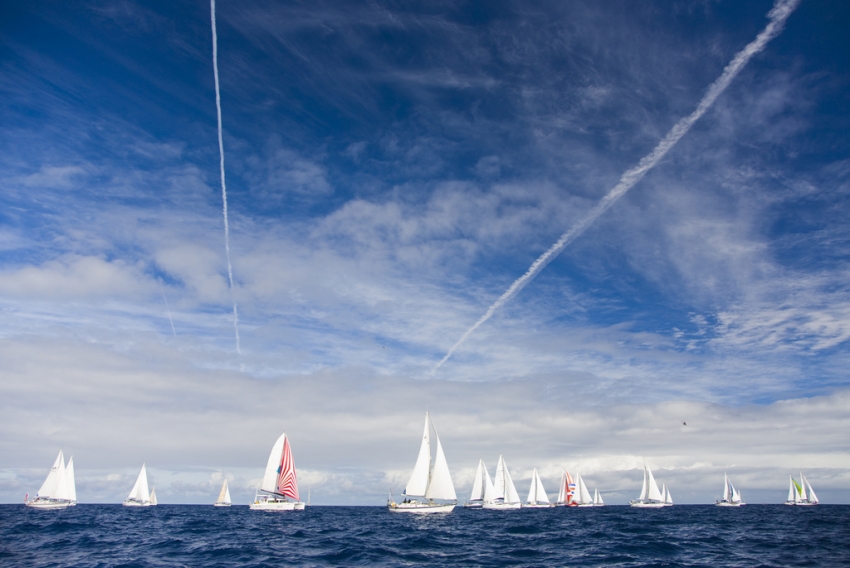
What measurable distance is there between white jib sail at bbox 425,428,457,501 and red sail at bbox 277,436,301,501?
3839cm

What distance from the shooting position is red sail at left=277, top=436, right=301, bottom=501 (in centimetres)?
11912

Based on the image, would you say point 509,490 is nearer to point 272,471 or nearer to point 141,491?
point 272,471

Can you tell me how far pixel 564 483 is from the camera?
185 meters

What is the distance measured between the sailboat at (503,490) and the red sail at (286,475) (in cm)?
6196

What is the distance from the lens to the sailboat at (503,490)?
494 feet

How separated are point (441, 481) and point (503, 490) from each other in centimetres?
6014

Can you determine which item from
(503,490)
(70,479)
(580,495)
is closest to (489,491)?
(503,490)

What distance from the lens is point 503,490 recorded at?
152000mm

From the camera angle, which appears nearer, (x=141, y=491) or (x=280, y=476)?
(x=280, y=476)

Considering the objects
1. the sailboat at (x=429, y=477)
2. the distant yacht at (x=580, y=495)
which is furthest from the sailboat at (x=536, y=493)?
the sailboat at (x=429, y=477)

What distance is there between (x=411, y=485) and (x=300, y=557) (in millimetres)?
62339

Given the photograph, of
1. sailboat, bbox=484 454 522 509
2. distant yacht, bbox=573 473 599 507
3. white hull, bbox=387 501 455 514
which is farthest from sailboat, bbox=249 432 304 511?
distant yacht, bbox=573 473 599 507

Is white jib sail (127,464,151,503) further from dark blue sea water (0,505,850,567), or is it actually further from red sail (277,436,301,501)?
dark blue sea water (0,505,850,567)

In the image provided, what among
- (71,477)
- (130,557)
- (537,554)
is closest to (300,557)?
(130,557)
